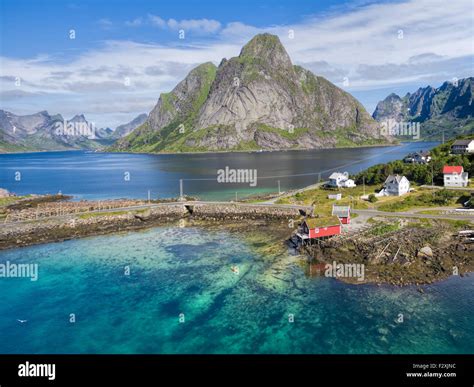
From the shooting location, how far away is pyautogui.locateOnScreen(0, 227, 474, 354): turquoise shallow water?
3338 centimetres

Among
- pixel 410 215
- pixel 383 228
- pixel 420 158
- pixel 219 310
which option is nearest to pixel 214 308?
pixel 219 310

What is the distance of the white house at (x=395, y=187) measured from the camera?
278ft

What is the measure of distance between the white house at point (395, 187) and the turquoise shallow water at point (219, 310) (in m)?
43.5

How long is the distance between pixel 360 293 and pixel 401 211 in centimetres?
3531

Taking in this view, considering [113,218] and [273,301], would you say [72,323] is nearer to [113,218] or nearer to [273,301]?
[273,301]

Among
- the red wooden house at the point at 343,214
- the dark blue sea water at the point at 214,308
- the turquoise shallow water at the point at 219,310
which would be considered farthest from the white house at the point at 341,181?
the turquoise shallow water at the point at 219,310

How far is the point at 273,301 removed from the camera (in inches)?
1618

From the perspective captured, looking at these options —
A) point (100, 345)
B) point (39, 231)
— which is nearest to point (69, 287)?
point (100, 345)

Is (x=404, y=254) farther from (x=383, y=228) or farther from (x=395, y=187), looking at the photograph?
(x=395, y=187)

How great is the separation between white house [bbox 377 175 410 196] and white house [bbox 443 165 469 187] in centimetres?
1014

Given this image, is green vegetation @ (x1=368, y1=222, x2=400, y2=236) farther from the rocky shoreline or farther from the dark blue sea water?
the dark blue sea water

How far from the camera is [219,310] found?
3978 centimetres

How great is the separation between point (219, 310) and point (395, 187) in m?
62.1

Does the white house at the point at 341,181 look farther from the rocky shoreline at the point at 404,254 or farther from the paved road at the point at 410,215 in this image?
the rocky shoreline at the point at 404,254
